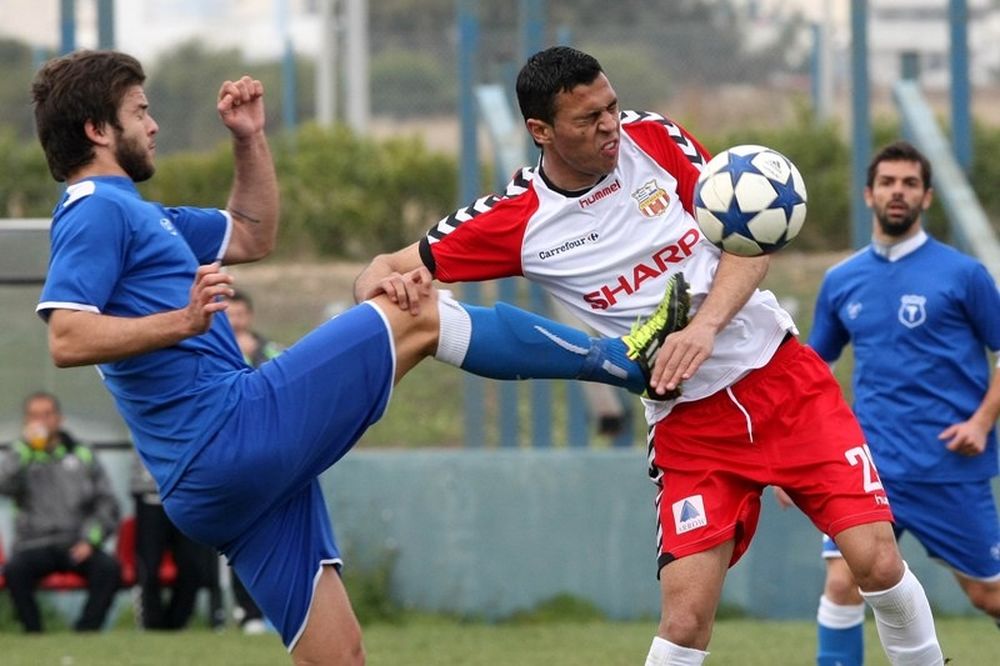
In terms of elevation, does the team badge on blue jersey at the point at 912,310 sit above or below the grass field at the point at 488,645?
above

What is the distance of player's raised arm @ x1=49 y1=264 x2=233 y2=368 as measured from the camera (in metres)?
4.91

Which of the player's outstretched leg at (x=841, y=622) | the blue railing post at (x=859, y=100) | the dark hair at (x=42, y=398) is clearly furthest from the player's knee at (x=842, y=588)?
the dark hair at (x=42, y=398)

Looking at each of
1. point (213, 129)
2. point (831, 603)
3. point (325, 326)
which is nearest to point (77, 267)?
point (325, 326)

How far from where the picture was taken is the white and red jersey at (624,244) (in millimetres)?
5871

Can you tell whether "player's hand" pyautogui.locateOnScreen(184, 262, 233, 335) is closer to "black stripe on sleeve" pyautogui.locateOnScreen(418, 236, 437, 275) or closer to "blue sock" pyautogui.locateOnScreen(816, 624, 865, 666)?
"black stripe on sleeve" pyautogui.locateOnScreen(418, 236, 437, 275)

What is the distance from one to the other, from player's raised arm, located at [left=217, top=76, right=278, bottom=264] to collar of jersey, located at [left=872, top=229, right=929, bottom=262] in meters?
3.16

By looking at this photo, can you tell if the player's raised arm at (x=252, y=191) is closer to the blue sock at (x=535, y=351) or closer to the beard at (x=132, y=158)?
the beard at (x=132, y=158)

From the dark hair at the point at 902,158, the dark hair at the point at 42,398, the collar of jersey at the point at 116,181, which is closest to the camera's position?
the collar of jersey at the point at 116,181

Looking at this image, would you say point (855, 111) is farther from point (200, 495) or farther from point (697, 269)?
point (200, 495)

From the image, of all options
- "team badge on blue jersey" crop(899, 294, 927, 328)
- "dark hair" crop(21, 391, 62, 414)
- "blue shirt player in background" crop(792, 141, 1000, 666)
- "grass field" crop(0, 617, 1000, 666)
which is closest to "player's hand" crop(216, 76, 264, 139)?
"blue shirt player in background" crop(792, 141, 1000, 666)

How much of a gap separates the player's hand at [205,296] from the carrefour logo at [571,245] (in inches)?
54.8

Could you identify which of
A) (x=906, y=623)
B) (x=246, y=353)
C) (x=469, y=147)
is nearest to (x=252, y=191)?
(x=906, y=623)

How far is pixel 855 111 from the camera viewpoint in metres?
11.9

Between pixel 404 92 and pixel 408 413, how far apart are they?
256 inches
